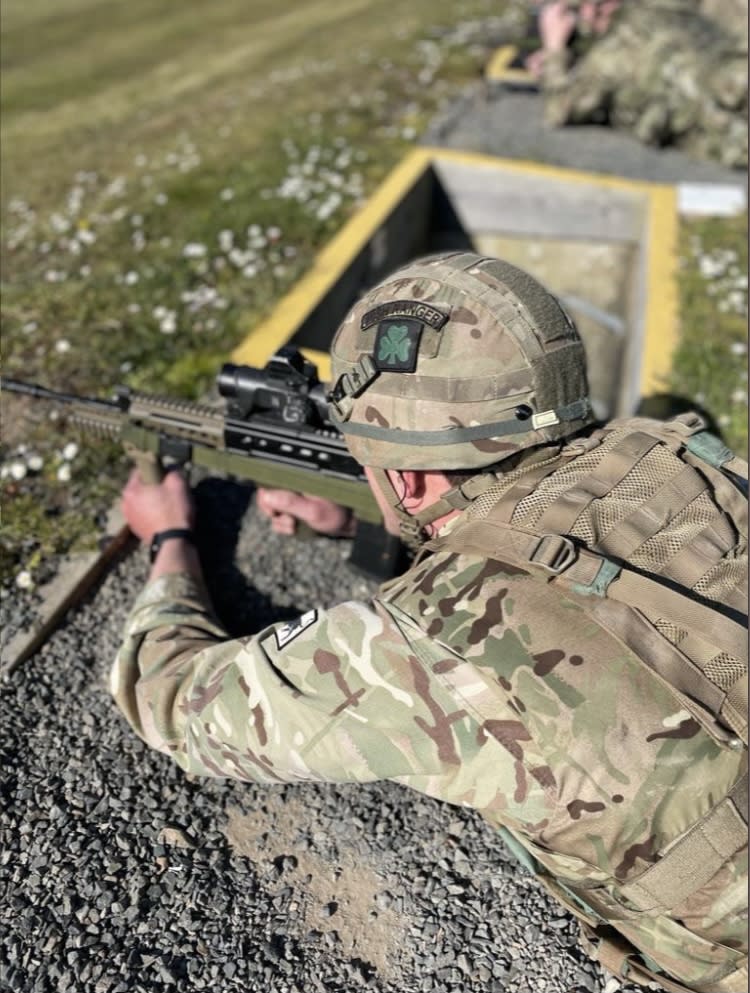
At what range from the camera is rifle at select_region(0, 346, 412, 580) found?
3291 millimetres

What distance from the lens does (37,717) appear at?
312 centimetres

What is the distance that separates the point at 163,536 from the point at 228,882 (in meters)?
1.46

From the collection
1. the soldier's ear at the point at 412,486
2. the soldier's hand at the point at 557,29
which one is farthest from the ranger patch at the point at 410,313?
the soldier's hand at the point at 557,29

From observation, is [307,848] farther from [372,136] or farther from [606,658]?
[372,136]

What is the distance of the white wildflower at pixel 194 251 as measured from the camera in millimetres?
5832

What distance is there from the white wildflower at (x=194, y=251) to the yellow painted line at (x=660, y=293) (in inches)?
122

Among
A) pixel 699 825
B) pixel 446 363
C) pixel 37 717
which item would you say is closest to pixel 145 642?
pixel 37 717

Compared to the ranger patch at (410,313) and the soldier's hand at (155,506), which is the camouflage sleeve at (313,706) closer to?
the ranger patch at (410,313)

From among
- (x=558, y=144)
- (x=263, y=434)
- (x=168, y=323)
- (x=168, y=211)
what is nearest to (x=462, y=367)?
(x=263, y=434)

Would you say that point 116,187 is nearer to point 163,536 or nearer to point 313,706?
point 163,536

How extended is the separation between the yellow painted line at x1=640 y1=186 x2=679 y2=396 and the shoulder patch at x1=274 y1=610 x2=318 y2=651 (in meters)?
3.33

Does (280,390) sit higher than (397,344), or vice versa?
(397,344)

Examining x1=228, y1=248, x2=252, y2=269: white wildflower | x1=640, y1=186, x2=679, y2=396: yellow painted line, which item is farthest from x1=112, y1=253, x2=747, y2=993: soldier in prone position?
x1=228, y1=248, x2=252, y2=269: white wildflower

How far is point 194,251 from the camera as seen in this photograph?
5.86m
